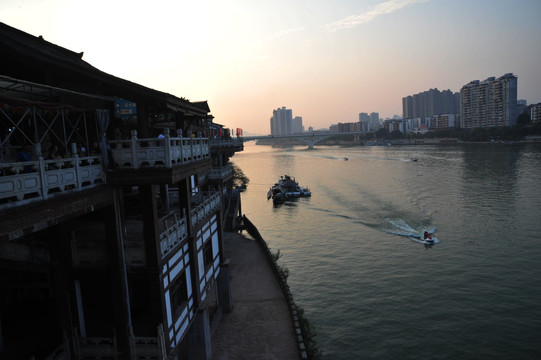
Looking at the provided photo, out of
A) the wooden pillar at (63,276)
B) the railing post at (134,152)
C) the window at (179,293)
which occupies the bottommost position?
the window at (179,293)

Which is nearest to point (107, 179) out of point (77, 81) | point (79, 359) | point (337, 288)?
point (77, 81)

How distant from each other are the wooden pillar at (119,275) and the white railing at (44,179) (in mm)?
1004

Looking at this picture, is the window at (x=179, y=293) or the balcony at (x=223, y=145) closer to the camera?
the window at (x=179, y=293)

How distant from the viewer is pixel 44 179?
7.93m

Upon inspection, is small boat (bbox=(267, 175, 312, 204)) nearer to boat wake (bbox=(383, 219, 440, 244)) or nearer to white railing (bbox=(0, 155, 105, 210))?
boat wake (bbox=(383, 219, 440, 244))

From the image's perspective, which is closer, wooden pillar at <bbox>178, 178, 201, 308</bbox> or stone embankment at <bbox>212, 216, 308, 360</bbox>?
wooden pillar at <bbox>178, 178, 201, 308</bbox>

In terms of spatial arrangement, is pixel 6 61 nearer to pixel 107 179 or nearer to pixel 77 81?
pixel 77 81

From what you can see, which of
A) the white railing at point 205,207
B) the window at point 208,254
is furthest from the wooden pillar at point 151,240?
the window at point 208,254

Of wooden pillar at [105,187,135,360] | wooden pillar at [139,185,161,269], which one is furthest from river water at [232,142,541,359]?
wooden pillar at [139,185,161,269]

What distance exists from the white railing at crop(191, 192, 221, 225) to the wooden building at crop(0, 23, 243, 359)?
5.30 ft

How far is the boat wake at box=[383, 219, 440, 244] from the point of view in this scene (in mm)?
40406

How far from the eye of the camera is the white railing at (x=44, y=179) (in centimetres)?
711

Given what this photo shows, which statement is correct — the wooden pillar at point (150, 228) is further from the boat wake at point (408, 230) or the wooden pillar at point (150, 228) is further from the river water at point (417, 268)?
the boat wake at point (408, 230)

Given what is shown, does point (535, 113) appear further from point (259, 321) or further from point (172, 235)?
point (172, 235)
